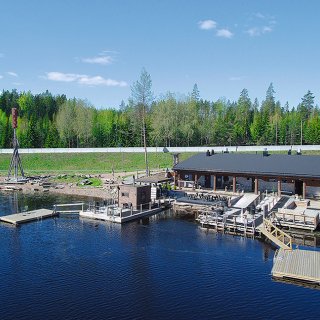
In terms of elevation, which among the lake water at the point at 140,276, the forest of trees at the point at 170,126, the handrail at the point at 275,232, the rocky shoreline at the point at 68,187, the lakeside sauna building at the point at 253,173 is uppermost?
the forest of trees at the point at 170,126

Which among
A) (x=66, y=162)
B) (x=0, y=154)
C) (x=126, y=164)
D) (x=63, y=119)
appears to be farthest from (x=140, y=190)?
(x=63, y=119)

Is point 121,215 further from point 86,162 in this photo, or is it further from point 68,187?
point 86,162

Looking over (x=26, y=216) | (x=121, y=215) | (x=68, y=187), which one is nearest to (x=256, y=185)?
(x=121, y=215)

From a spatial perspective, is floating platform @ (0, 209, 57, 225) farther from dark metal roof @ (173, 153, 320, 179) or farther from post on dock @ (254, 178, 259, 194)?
post on dock @ (254, 178, 259, 194)

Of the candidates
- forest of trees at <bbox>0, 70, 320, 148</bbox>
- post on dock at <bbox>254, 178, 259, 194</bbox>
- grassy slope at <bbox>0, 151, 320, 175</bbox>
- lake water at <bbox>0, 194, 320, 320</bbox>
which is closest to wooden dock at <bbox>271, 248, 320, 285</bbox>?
lake water at <bbox>0, 194, 320, 320</bbox>

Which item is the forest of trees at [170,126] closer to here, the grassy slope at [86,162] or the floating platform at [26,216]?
the grassy slope at [86,162]

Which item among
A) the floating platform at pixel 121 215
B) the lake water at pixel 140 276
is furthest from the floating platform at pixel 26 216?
the floating platform at pixel 121 215

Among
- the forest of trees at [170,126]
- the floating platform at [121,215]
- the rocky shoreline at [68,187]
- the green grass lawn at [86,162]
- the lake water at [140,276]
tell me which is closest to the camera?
the lake water at [140,276]
